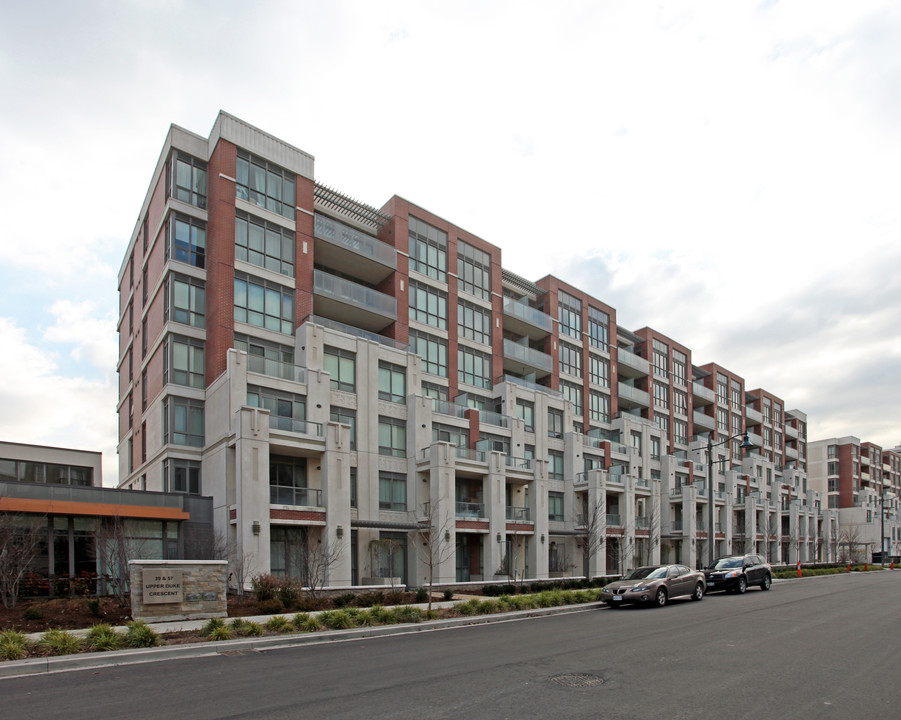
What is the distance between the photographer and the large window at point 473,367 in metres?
43.6

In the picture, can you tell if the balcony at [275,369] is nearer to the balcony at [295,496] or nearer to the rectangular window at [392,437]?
the balcony at [295,496]

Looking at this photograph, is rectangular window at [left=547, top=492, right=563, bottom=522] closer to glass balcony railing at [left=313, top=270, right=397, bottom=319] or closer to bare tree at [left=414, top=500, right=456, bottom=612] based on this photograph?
bare tree at [left=414, top=500, right=456, bottom=612]

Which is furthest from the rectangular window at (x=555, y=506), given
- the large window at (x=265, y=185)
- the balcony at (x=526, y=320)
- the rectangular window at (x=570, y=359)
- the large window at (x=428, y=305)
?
the large window at (x=265, y=185)

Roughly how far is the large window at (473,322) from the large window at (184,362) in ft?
53.9

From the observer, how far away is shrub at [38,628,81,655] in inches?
522

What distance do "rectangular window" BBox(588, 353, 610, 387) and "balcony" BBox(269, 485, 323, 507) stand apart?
98.6 feet

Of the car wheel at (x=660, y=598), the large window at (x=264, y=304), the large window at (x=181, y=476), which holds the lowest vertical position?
the car wheel at (x=660, y=598)

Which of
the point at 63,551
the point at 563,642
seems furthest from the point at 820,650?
the point at 63,551

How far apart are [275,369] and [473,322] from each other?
16.2 metres

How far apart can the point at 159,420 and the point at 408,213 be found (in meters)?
18.4

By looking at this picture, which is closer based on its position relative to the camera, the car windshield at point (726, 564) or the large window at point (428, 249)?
the car windshield at point (726, 564)

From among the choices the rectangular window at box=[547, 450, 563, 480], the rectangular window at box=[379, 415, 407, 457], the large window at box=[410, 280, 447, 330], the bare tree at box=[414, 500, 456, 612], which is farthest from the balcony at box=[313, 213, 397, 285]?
the rectangular window at box=[547, 450, 563, 480]

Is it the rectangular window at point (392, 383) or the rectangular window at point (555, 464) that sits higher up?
the rectangular window at point (392, 383)

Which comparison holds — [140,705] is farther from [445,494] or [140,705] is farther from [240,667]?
[445,494]
